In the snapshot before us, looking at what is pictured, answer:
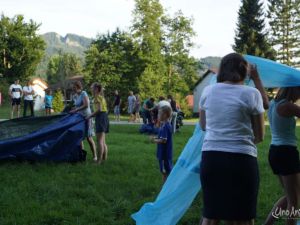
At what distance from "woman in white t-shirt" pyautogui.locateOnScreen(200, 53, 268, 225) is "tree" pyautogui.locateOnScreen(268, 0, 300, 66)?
5483cm

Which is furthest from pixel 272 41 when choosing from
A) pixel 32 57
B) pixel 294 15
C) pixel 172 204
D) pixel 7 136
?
pixel 172 204

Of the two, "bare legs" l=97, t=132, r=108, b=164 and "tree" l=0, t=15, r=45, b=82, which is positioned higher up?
"tree" l=0, t=15, r=45, b=82

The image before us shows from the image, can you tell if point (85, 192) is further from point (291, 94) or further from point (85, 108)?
point (291, 94)

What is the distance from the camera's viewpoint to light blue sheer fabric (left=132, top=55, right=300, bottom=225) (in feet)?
16.6

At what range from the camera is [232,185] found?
11.7 ft

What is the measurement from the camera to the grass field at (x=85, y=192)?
19.3 ft

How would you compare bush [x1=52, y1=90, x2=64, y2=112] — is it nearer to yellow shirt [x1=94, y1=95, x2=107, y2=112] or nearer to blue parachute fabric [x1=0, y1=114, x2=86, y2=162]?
blue parachute fabric [x1=0, y1=114, x2=86, y2=162]

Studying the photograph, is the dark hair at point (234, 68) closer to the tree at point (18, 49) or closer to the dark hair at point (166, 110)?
the dark hair at point (166, 110)

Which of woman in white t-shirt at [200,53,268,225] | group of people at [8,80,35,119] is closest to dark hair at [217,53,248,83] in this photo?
woman in white t-shirt at [200,53,268,225]

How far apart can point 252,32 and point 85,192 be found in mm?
48388

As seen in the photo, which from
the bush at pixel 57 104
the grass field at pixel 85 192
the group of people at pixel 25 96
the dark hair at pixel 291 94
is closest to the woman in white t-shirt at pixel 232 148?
the dark hair at pixel 291 94

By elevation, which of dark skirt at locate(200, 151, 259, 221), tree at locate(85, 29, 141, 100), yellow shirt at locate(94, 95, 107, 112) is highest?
tree at locate(85, 29, 141, 100)

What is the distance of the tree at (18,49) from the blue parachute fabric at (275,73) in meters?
50.3

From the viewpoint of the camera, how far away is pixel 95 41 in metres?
54.2
